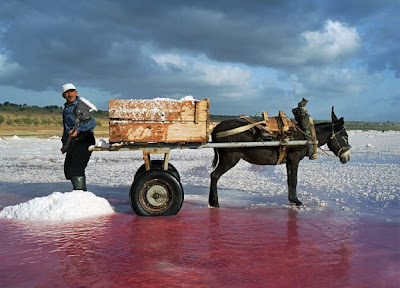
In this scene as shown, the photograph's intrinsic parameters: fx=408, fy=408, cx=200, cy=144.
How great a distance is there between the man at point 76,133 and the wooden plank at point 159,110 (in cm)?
117

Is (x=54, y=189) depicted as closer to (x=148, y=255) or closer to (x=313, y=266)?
(x=148, y=255)

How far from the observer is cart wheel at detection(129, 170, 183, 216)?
7297mm

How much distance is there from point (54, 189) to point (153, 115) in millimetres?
5049

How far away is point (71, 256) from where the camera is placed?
5.12 metres

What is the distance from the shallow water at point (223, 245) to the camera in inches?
172

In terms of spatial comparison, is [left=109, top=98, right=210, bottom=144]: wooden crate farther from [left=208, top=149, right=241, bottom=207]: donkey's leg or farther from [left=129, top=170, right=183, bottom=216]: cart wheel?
[left=208, top=149, right=241, bottom=207]: donkey's leg

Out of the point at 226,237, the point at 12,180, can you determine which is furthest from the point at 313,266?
the point at 12,180

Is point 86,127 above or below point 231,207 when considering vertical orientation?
above

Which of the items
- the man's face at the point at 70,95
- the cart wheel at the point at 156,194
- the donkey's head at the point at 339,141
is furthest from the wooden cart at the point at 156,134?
the donkey's head at the point at 339,141

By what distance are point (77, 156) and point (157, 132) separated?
6.20ft

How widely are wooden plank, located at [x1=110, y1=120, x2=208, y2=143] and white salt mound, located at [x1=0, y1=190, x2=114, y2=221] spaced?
1287 mm

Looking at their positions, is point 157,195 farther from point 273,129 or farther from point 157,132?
point 273,129

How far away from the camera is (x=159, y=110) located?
23.8 feet

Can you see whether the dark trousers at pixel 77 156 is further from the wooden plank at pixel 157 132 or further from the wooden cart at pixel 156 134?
the wooden plank at pixel 157 132
